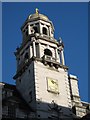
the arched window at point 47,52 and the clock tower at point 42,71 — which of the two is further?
the arched window at point 47,52

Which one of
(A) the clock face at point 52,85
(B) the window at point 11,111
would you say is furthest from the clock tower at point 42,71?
(B) the window at point 11,111

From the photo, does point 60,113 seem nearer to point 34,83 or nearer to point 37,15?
point 34,83

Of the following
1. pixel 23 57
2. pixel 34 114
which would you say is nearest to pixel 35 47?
pixel 23 57

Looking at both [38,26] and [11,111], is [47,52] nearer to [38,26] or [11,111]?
[38,26]

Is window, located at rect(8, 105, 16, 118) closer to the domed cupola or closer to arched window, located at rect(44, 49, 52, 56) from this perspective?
arched window, located at rect(44, 49, 52, 56)

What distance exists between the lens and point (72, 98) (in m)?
65.0

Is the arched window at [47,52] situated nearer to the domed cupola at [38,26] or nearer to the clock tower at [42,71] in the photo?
the clock tower at [42,71]

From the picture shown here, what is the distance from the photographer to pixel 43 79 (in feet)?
199

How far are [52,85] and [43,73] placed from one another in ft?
7.10

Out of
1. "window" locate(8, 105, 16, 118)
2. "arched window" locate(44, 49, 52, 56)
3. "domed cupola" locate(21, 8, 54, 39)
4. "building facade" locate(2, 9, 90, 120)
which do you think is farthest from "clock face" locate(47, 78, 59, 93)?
"domed cupola" locate(21, 8, 54, 39)

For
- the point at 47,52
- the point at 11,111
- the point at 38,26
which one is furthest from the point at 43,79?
the point at 38,26

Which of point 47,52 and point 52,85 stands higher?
point 47,52

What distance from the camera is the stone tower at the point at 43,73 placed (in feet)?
192

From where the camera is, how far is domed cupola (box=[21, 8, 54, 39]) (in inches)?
2704
